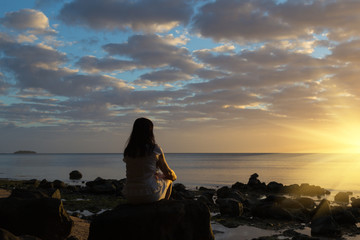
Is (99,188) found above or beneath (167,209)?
beneath

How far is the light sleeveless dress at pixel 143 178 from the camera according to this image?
777cm

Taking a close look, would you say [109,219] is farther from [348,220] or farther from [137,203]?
[348,220]

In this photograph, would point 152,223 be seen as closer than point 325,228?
Yes

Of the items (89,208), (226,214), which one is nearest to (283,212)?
(226,214)

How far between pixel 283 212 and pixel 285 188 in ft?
60.4

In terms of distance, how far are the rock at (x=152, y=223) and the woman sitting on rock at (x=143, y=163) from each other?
0.31 m

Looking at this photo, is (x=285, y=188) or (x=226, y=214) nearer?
(x=226, y=214)

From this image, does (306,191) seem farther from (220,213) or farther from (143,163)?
(143,163)

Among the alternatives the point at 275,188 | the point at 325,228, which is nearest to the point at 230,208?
the point at 325,228

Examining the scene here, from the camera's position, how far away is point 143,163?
7.75 metres

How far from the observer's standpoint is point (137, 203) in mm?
8070

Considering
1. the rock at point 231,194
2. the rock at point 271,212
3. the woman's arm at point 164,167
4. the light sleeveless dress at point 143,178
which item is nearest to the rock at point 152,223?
the light sleeveless dress at point 143,178

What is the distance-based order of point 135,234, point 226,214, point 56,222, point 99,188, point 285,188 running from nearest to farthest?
point 135,234, point 56,222, point 226,214, point 99,188, point 285,188

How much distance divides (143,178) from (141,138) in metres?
0.93
